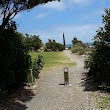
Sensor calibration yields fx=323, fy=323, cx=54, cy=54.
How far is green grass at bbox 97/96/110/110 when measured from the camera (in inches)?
425

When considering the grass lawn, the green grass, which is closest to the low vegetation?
the green grass

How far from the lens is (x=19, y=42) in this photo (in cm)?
1391

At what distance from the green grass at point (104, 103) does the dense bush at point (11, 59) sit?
345cm

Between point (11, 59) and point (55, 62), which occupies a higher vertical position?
point (11, 59)

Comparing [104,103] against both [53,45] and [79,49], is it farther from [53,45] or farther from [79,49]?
[53,45]

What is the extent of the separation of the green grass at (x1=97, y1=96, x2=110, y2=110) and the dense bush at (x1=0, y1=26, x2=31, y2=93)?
3.45 m

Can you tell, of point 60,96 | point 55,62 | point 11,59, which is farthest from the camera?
point 55,62

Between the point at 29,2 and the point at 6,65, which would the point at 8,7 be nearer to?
the point at 29,2

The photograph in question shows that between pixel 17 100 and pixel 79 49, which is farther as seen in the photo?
pixel 79 49

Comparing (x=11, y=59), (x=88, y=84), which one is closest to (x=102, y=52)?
(x=88, y=84)

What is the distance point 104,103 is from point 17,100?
335cm

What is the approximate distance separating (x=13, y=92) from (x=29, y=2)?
4.00 m

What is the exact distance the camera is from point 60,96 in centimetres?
1312

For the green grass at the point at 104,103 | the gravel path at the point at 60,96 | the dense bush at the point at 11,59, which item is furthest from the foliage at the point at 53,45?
the green grass at the point at 104,103
